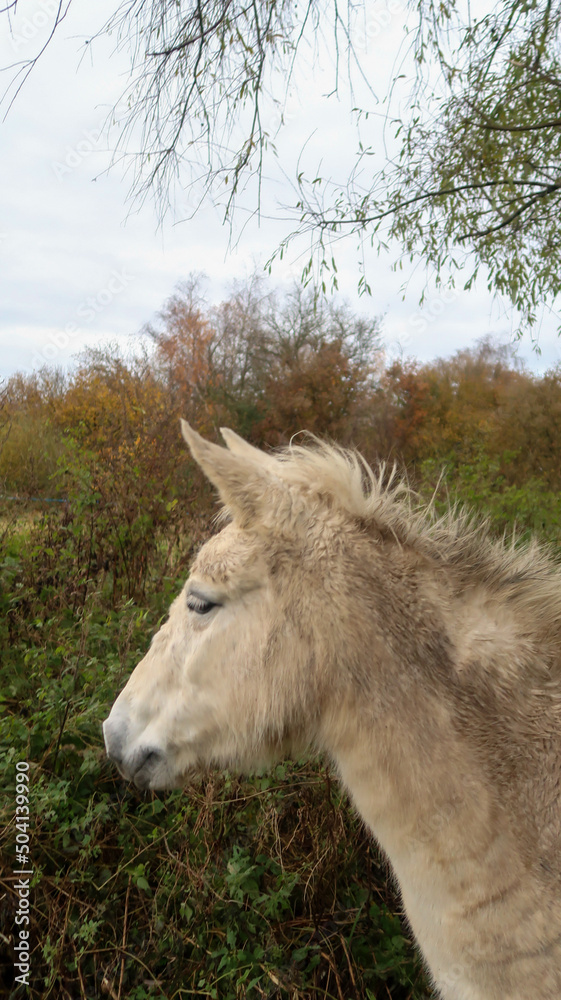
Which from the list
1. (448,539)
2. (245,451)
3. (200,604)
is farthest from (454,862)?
(245,451)

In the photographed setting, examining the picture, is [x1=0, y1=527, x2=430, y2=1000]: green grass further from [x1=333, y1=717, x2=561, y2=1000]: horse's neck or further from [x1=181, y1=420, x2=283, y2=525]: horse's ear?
[x1=181, y1=420, x2=283, y2=525]: horse's ear

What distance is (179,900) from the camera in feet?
8.89

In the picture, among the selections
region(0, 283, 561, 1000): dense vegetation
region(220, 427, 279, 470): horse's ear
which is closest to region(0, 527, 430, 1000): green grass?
region(0, 283, 561, 1000): dense vegetation

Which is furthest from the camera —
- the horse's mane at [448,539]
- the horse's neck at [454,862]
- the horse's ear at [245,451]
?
the horse's ear at [245,451]

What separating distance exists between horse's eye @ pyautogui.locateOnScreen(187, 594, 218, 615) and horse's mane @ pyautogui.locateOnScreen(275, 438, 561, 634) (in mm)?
516

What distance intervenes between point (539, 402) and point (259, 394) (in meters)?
13.2

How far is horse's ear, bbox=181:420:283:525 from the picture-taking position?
1875 mm
